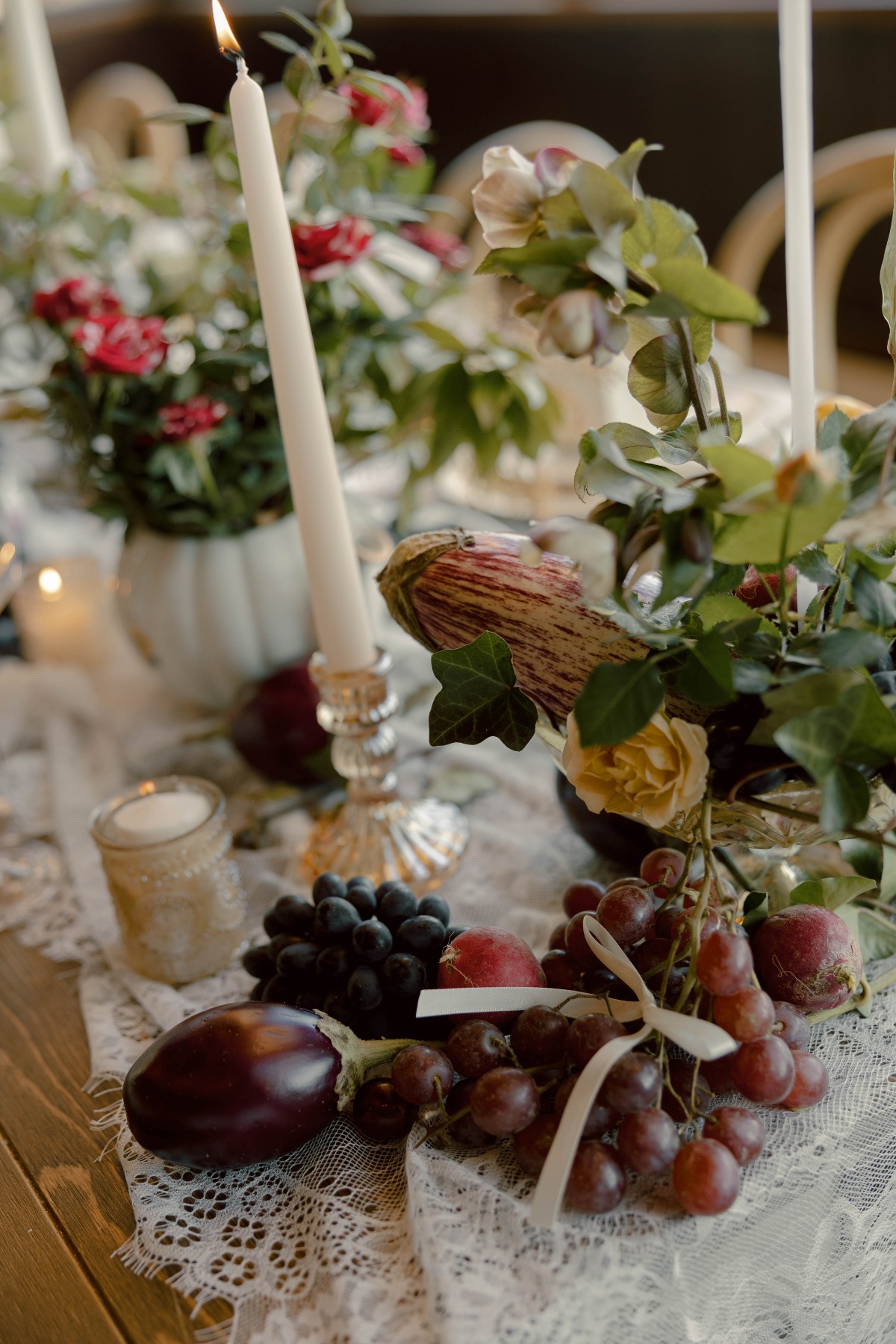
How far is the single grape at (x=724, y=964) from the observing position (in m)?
0.39

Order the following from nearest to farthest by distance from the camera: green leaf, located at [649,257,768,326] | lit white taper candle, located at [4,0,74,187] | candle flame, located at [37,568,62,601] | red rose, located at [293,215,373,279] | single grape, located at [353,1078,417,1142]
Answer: green leaf, located at [649,257,768,326] < single grape, located at [353,1078,417,1142] < red rose, located at [293,215,373,279] < candle flame, located at [37,568,62,601] < lit white taper candle, located at [4,0,74,187]

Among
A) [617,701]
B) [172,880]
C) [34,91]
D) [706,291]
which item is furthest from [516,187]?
[34,91]

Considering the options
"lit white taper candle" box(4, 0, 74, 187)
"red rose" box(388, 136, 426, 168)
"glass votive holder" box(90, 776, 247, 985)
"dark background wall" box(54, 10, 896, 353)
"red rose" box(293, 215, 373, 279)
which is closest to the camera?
"glass votive holder" box(90, 776, 247, 985)

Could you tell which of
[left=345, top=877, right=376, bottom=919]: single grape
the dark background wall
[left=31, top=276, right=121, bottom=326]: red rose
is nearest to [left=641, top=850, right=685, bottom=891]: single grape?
[left=345, top=877, right=376, bottom=919]: single grape

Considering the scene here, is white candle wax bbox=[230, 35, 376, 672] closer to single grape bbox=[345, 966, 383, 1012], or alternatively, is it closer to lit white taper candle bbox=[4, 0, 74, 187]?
single grape bbox=[345, 966, 383, 1012]

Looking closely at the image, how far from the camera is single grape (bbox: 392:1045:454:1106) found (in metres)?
0.43

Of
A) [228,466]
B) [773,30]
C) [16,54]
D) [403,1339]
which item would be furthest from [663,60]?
[403,1339]

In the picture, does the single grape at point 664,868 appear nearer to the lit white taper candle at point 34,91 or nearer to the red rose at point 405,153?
the red rose at point 405,153

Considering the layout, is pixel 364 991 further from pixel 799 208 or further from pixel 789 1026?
pixel 799 208

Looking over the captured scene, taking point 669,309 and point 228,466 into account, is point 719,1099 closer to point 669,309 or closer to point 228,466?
point 669,309

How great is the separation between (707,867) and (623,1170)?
12cm

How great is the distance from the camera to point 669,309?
35 centimetres

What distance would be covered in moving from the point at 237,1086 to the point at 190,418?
0.42m

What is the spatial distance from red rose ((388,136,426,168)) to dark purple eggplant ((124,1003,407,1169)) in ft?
2.06
